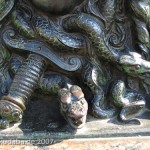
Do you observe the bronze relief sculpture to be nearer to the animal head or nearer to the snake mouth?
the animal head

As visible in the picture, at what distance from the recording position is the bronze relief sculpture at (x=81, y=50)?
2799 millimetres

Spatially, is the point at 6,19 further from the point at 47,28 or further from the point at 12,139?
the point at 12,139

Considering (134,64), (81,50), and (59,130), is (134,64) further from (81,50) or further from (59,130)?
(59,130)

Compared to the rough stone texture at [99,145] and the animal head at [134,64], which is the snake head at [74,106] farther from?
the animal head at [134,64]

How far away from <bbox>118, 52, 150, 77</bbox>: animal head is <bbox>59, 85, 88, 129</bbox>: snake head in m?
0.26

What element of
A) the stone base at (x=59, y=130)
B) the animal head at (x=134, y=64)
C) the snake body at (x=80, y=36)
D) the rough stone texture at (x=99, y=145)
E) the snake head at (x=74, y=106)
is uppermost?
the snake body at (x=80, y=36)

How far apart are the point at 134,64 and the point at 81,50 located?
264mm

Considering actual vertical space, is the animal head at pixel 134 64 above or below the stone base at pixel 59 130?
above

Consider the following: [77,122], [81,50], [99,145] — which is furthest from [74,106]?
[81,50]

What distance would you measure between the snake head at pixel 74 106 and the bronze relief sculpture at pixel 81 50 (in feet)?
0.14

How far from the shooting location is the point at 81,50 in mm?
2844

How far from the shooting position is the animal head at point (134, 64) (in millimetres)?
2816

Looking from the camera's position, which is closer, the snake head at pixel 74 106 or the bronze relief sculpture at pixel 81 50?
the snake head at pixel 74 106

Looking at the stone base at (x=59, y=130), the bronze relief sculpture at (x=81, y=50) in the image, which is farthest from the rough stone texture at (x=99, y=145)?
the bronze relief sculpture at (x=81, y=50)
